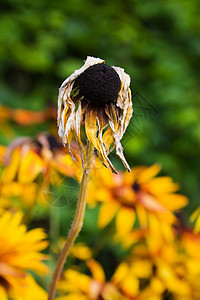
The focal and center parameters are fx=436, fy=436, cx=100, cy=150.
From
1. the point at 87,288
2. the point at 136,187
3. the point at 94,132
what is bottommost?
the point at 87,288

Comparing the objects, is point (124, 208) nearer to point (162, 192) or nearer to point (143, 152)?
point (162, 192)

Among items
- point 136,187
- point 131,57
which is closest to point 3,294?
point 136,187

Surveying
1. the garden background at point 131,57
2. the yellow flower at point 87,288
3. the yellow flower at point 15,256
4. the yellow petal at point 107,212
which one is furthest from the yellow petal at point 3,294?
the garden background at point 131,57

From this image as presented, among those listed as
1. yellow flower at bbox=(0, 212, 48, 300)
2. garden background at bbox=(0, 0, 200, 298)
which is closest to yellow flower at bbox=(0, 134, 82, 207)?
yellow flower at bbox=(0, 212, 48, 300)

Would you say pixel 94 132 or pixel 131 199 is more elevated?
pixel 94 132

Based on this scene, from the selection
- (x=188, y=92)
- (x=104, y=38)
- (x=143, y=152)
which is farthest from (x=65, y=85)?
(x=104, y=38)

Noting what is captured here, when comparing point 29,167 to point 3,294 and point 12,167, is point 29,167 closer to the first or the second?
point 12,167

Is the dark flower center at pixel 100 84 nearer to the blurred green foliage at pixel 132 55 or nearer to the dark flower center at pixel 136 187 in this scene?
the dark flower center at pixel 136 187
